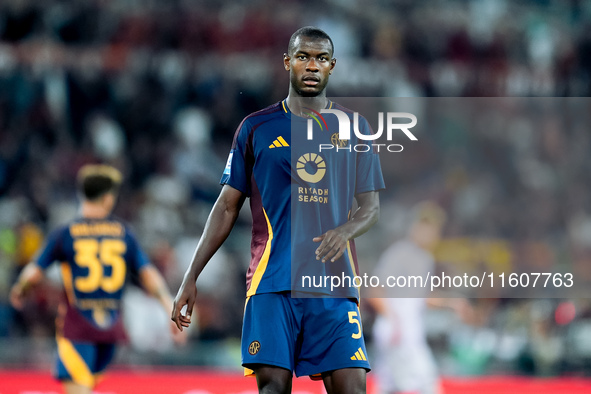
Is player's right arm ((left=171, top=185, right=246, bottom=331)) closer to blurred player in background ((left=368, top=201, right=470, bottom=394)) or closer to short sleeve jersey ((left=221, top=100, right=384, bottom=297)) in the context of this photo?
short sleeve jersey ((left=221, top=100, right=384, bottom=297))

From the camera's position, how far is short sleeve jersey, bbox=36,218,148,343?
6.68 m

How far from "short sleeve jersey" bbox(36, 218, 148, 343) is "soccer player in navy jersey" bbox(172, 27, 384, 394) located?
2625 millimetres

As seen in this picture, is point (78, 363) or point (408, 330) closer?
point (78, 363)

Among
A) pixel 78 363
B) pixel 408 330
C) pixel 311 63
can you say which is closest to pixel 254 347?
pixel 311 63

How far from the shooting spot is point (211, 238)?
170 inches

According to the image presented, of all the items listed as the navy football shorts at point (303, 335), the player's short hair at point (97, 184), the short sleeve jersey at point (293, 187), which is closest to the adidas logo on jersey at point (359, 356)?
the navy football shorts at point (303, 335)

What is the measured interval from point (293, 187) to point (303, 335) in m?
0.67

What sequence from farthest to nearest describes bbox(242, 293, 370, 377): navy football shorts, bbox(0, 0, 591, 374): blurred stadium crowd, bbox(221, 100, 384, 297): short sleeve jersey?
bbox(0, 0, 591, 374): blurred stadium crowd → bbox(221, 100, 384, 297): short sleeve jersey → bbox(242, 293, 370, 377): navy football shorts

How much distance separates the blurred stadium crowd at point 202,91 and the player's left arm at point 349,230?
5.48 metres

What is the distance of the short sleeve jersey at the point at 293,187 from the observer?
13.7 feet

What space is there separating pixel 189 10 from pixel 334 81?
2.96 meters

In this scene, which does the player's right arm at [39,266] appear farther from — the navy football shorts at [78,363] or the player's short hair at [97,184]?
the navy football shorts at [78,363]

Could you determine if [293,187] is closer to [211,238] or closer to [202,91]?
[211,238]

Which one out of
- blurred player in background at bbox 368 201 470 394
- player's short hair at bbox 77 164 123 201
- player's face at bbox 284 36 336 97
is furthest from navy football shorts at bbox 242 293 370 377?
blurred player in background at bbox 368 201 470 394
